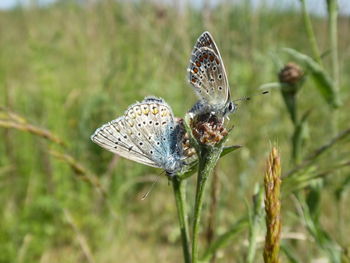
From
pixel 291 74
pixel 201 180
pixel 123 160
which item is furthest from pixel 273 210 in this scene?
pixel 123 160

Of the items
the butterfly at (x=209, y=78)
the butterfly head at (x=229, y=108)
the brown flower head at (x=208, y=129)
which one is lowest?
the brown flower head at (x=208, y=129)

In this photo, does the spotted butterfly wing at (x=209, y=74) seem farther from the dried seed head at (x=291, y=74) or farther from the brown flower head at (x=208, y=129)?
the dried seed head at (x=291, y=74)

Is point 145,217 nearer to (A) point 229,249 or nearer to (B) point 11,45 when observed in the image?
(A) point 229,249

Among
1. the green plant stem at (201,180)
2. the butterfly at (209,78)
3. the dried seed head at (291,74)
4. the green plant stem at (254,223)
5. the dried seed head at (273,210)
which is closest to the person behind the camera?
the dried seed head at (273,210)

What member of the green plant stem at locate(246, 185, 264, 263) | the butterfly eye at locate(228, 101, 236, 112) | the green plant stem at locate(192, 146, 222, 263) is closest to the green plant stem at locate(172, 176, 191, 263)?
the green plant stem at locate(192, 146, 222, 263)

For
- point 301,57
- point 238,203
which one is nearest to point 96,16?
point 238,203

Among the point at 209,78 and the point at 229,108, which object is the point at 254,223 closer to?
the point at 229,108

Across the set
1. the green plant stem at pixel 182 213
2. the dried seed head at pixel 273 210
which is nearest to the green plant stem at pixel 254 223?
the green plant stem at pixel 182 213
